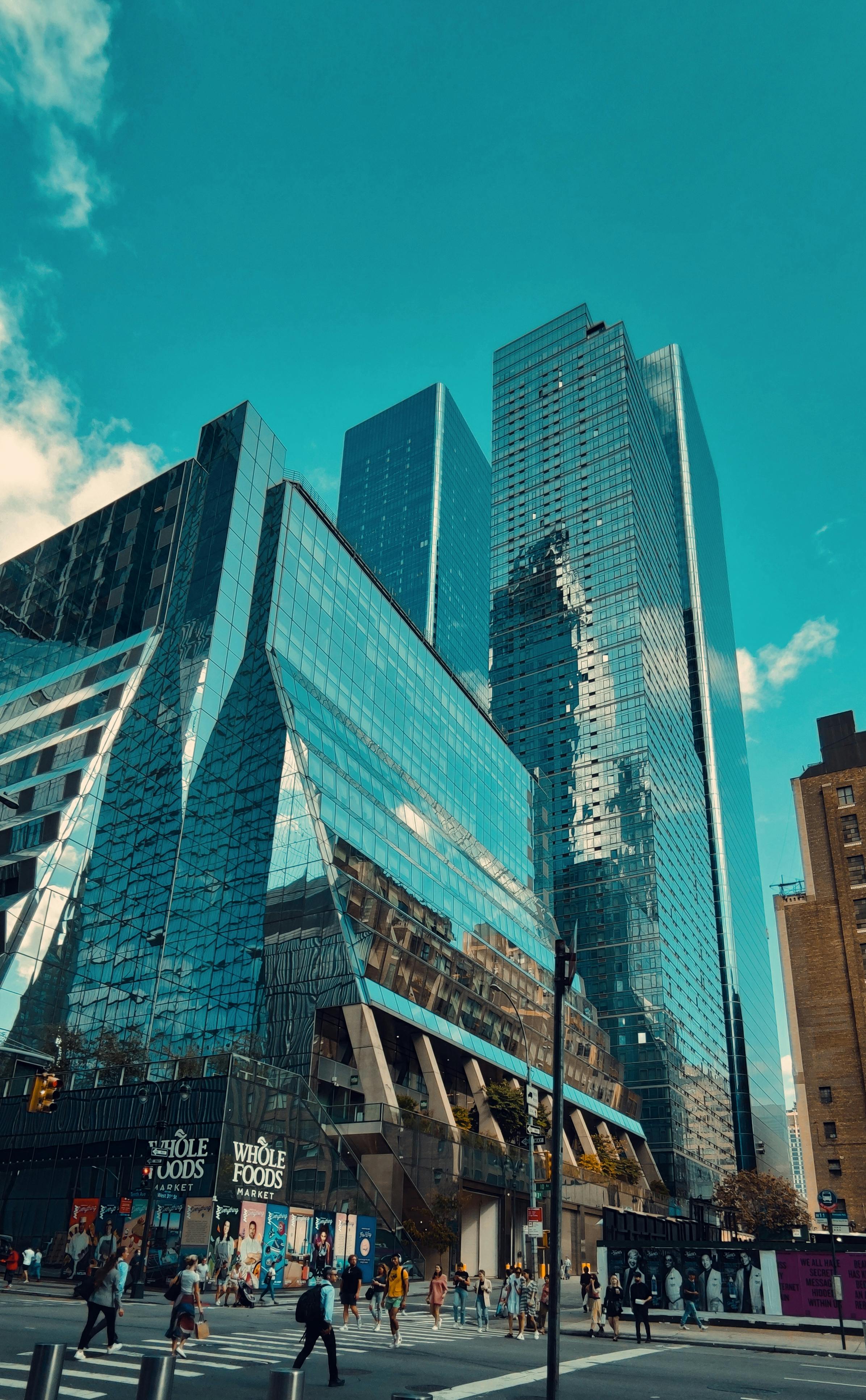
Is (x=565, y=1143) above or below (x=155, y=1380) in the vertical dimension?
above

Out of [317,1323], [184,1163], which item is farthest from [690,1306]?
[317,1323]

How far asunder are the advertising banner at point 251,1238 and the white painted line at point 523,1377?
51.8ft

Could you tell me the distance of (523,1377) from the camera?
679 inches

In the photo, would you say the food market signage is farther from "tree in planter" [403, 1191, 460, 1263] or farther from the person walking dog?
the person walking dog

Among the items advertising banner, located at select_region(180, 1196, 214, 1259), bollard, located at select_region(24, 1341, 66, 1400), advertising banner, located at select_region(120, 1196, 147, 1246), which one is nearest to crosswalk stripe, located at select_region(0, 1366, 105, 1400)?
bollard, located at select_region(24, 1341, 66, 1400)

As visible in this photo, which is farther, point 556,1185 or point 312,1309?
point 312,1309

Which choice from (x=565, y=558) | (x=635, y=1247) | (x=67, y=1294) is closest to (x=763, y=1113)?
(x=565, y=558)

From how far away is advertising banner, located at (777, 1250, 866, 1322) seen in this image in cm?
3406

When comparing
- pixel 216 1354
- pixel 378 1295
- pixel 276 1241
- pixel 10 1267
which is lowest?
pixel 216 1354

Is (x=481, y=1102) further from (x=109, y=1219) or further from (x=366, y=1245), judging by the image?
(x=109, y=1219)

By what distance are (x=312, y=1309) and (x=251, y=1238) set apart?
23449 millimetres

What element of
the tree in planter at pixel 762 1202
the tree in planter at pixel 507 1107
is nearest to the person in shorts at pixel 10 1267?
the tree in planter at pixel 507 1107

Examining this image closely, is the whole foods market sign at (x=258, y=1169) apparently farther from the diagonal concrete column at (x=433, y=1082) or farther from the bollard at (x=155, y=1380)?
the bollard at (x=155, y=1380)

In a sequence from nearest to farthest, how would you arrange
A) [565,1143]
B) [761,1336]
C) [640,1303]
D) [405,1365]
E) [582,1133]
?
[405,1365] < [640,1303] < [761,1336] < [565,1143] < [582,1133]
